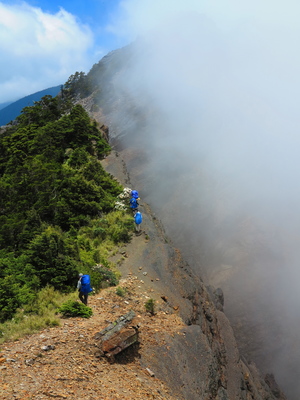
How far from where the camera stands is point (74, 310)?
33.8 feet

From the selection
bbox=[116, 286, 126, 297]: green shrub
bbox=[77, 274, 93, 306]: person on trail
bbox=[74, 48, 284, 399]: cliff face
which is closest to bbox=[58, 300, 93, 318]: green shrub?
bbox=[77, 274, 93, 306]: person on trail

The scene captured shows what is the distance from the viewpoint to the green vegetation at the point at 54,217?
478 inches

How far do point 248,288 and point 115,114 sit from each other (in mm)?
51978

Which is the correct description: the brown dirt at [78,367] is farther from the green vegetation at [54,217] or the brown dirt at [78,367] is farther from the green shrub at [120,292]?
the green vegetation at [54,217]

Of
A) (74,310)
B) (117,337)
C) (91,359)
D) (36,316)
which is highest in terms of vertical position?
(36,316)

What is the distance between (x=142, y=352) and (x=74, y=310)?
8.80 ft

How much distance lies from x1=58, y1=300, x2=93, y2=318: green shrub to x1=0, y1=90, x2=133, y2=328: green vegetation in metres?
0.64

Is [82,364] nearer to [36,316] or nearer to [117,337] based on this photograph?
[117,337]

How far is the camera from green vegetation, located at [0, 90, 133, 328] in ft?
39.8

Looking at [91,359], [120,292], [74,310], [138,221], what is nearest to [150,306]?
[120,292]

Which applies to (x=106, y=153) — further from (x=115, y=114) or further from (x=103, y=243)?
(x=115, y=114)

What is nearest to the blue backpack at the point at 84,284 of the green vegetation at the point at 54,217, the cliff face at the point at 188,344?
the green vegetation at the point at 54,217

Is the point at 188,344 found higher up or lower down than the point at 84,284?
lower down

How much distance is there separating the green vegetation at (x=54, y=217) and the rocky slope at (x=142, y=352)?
4.23ft
